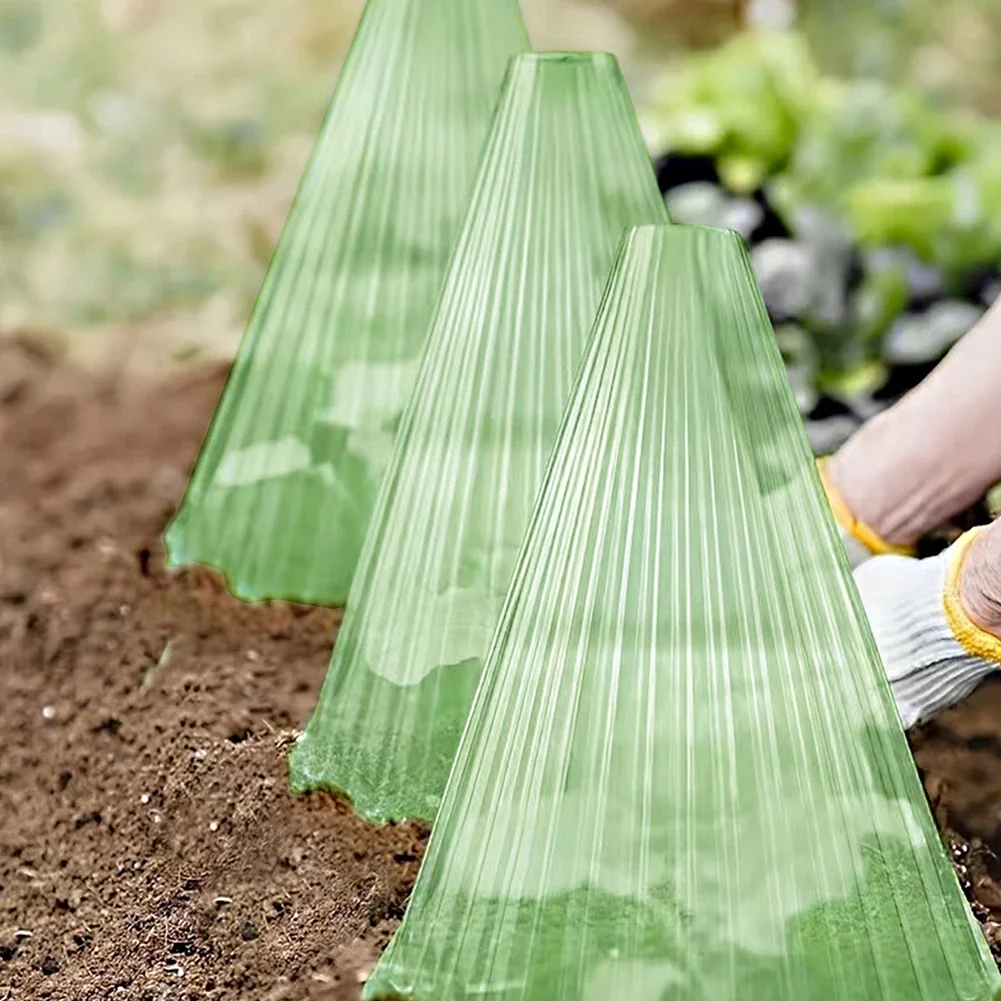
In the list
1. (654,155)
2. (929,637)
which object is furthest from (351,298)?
(654,155)

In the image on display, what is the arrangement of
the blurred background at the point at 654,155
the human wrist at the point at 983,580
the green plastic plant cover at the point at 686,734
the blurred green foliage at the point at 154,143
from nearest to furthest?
the green plastic plant cover at the point at 686,734 < the human wrist at the point at 983,580 < the blurred background at the point at 654,155 < the blurred green foliage at the point at 154,143

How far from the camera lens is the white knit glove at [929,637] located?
3.06 feet

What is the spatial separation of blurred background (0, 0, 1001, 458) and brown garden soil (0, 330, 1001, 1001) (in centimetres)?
74

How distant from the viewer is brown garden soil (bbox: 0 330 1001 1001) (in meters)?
0.94

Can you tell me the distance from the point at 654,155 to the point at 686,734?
5.35ft

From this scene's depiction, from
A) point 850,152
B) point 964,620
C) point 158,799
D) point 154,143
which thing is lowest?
point 154,143

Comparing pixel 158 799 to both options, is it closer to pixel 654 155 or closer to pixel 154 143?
pixel 654 155

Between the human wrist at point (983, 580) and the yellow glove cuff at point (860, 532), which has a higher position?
the human wrist at point (983, 580)

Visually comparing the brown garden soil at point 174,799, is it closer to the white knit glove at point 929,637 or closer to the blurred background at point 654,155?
the white knit glove at point 929,637

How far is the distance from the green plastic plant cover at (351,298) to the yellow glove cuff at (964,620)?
0.49 m

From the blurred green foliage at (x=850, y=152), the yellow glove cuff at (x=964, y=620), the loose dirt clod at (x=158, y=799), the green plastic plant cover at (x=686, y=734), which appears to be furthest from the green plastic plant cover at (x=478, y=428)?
the blurred green foliage at (x=850, y=152)

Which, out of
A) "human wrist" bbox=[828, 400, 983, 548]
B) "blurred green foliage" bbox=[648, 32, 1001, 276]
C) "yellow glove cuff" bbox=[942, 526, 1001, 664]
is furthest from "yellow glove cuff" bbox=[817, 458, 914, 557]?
"blurred green foliage" bbox=[648, 32, 1001, 276]

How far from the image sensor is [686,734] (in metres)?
0.80

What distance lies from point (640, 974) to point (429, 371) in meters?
0.43
